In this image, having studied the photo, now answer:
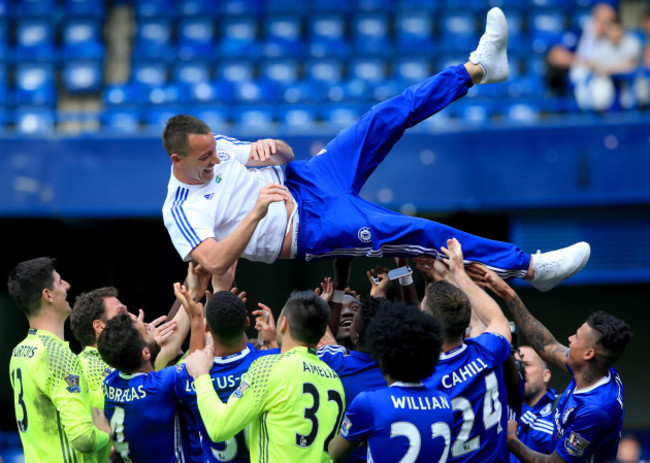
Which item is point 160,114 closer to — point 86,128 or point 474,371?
point 86,128

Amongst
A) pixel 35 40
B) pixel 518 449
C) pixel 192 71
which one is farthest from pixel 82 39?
pixel 518 449

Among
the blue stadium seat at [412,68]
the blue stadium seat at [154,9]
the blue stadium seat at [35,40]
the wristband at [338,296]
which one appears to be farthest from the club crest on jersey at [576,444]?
Answer: the blue stadium seat at [154,9]

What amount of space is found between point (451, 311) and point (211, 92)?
24.7ft

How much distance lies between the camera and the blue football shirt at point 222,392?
475 centimetres

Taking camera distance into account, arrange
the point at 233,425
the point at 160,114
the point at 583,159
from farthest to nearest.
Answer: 1. the point at 160,114
2. the point at 583,159
3. the point at 233,425

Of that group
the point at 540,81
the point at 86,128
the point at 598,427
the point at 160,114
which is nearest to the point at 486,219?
the point at 540,81

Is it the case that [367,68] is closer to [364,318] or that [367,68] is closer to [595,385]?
[595,385]

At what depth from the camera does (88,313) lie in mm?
5250

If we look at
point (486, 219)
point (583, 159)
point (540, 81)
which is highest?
point (540, 81)

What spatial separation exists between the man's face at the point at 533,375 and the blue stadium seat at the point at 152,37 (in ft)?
26.0

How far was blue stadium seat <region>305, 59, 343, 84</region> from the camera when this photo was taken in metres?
12.0

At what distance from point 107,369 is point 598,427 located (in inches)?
110

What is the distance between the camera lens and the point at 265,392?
14.3ft

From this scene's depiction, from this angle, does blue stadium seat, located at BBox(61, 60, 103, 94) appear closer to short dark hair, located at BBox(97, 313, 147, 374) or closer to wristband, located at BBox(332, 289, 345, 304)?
wristband, located at BBox(332, 289, 345, 304)
